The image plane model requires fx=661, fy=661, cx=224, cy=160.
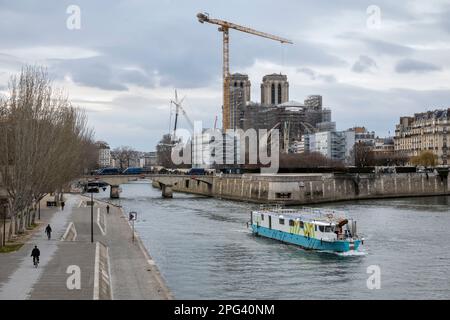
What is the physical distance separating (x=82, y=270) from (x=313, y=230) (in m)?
22.6

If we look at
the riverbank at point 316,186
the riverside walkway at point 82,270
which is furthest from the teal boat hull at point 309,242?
the riverbank at point 316,186

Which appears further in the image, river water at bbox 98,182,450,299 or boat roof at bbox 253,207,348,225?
boat roof at bbox 253,207,348,225

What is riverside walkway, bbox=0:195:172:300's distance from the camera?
3134 cm

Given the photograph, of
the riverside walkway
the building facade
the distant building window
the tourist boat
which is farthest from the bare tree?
the building facade

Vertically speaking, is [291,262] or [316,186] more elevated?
[316,186]

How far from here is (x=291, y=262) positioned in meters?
47.2

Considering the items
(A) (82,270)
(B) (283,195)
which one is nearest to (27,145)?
(A) (82,270)

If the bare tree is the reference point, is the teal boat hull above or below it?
below

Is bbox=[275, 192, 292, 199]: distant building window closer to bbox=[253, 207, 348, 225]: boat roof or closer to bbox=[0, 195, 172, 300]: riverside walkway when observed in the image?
bbox=[253, 207, 348, 225]: boat roof

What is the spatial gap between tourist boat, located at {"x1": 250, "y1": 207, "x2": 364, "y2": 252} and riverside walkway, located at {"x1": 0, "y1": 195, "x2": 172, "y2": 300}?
1304cm

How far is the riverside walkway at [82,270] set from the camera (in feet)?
103

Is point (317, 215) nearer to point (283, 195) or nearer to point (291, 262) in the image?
point (291, 262)

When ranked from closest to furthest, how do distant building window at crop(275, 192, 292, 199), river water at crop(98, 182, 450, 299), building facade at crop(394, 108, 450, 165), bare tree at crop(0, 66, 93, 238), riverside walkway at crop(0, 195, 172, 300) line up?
riverside walkway at crop(0, 195, 172, 300), river water at crop(98, 182, 450, 299), bare tree at crop(0, 66, 93, 238), distant building window at crop(275, 192, 292, 199), building facade at crop(394, 108, 450, 165)
